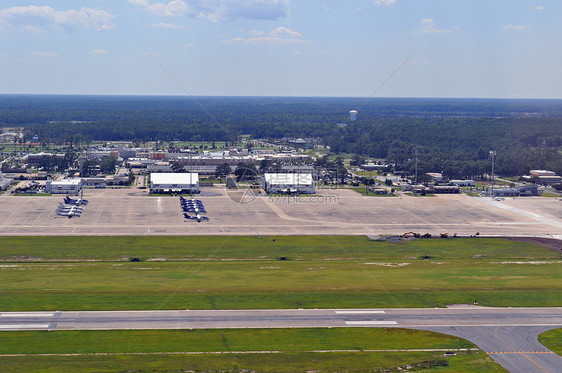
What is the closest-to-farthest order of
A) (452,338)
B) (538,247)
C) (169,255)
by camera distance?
(452,338) < (169,255) < (538,247)

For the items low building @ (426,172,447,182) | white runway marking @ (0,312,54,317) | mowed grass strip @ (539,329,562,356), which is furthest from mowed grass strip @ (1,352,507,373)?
low building @ (426,172,447,182)

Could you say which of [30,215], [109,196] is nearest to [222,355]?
[30,215]

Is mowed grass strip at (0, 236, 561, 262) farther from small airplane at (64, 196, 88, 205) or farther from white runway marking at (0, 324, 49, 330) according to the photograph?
white runway marking at (0, 324, 49, 330)

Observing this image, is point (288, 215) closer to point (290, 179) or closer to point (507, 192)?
point (290, 179)

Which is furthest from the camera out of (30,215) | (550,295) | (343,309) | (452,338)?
(30,215)

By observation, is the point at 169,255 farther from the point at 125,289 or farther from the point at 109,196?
the point at 109,196
